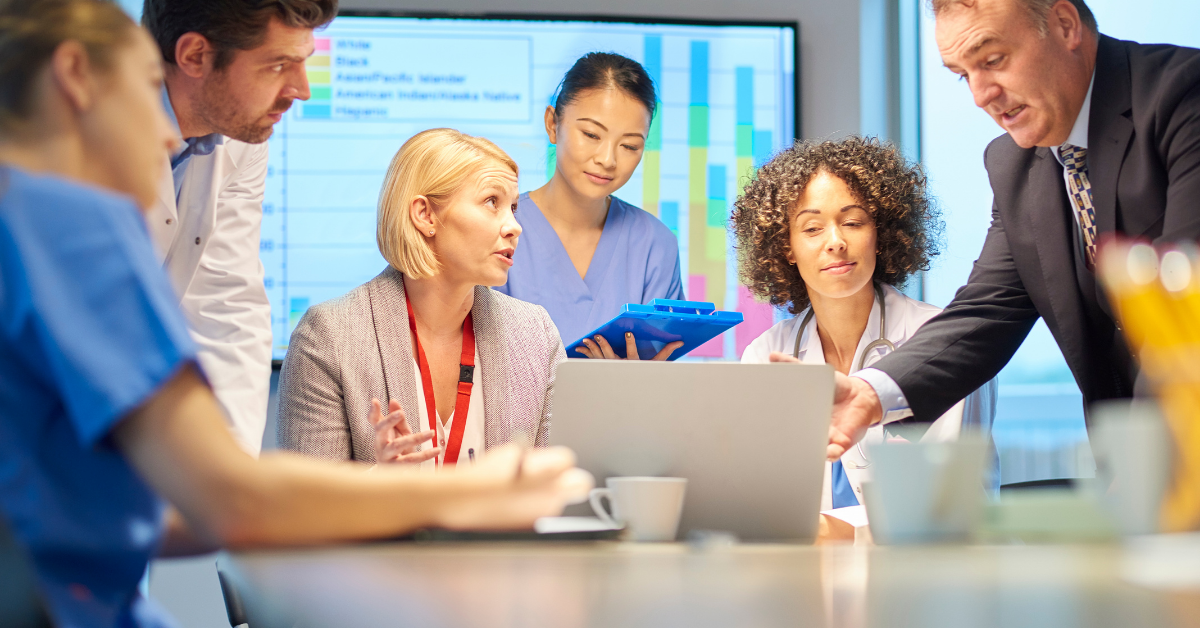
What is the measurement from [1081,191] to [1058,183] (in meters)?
0.06

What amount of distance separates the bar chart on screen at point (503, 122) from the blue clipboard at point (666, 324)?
1.22m

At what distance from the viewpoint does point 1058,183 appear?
76.7 inches

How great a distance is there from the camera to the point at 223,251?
206 cm

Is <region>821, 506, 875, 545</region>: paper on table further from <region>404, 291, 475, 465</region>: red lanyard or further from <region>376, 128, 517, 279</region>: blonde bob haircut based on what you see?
<region>376, 128, 517, 279</region>: blonde bob haircut

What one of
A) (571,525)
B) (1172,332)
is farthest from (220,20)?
(1172,332)

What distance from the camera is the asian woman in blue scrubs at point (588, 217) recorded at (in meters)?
2.70

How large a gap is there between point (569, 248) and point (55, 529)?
223 cm

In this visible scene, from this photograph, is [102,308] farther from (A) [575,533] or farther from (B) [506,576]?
(A) [575,533]

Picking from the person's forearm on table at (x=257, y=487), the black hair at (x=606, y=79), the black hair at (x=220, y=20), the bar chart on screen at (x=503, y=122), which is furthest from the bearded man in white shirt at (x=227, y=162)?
the bar chart on screen at (x=503, y=122)

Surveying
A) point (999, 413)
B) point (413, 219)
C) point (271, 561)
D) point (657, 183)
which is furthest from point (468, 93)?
point (271, 561)

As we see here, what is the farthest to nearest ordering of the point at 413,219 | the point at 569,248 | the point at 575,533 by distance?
1. the point at 569,248
2. the point at 413,219
3. the point at 575,533

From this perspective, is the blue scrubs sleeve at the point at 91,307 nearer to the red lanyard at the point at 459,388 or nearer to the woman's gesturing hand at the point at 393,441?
the woman's gesturing hand at the point at 393,441

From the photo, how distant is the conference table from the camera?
463 mm

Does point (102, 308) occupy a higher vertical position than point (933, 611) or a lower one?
higher
